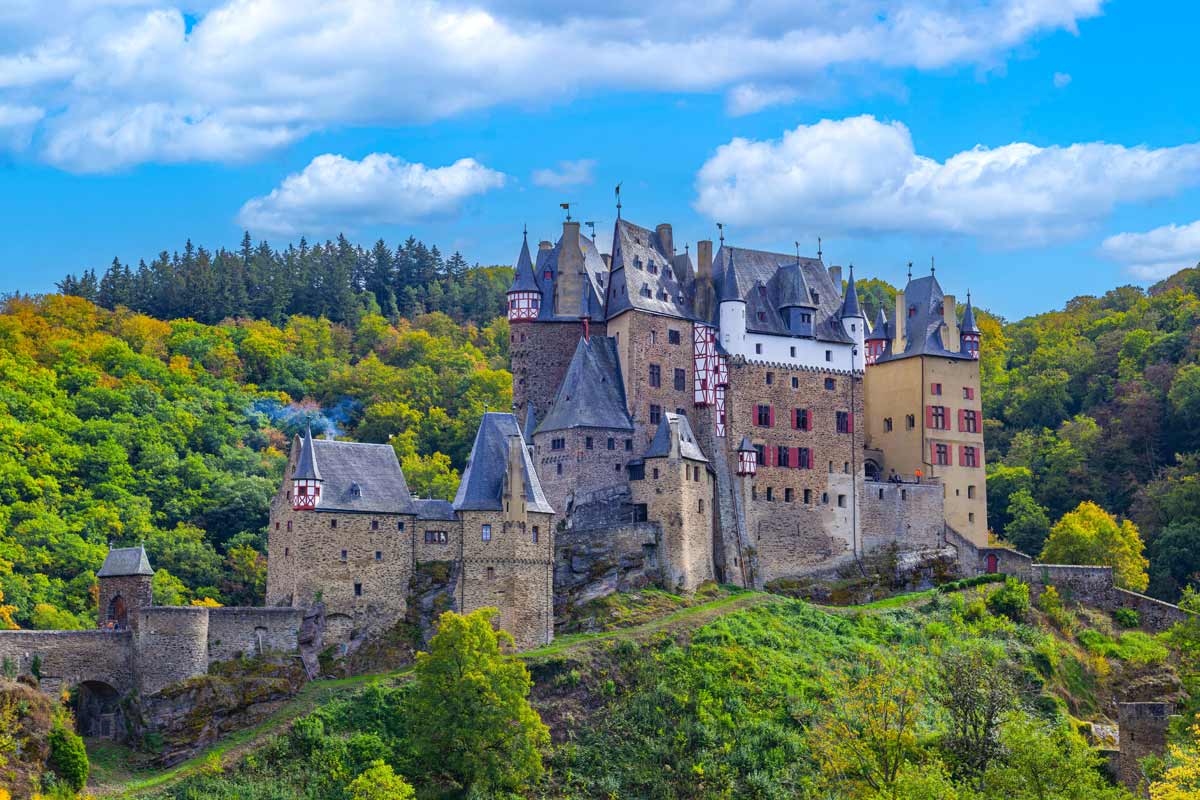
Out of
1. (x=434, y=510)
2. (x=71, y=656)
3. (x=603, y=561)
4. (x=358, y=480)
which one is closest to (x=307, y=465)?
(x=358, y=480)

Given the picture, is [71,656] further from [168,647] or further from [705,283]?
[705,283]

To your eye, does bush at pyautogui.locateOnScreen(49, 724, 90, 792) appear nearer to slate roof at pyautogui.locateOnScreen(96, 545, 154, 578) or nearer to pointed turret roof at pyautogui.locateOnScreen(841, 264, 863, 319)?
slate roof at pyautogui.locateOnScreen(96, 545, 154, 578)

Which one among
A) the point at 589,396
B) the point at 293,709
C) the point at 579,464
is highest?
the point at 589,396

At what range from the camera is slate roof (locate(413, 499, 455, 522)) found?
210 feet

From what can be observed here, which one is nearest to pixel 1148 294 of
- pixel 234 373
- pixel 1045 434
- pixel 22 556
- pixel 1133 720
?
pixel 1045 434

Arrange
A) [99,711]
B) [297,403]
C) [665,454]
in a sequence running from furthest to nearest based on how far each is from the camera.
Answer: [297,403]
[665,454]
[99,711]

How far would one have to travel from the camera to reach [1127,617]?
7431cm

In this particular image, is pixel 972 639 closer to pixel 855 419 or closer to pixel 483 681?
pixel 855 419

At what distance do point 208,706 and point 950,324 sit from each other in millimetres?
39932

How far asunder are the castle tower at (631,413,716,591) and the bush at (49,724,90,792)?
24340 mm

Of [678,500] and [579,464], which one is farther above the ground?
[579,464]

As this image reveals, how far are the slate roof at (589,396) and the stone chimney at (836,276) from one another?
46.1 ft

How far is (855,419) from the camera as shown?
78.2 meters

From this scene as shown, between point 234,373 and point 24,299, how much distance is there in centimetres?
1676
